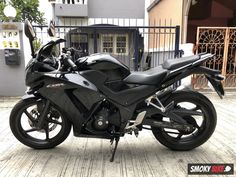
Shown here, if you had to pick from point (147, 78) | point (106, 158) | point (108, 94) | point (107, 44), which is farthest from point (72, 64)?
point (107, 44)

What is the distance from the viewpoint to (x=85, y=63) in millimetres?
2795

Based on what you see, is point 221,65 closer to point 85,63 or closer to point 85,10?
point 85,63

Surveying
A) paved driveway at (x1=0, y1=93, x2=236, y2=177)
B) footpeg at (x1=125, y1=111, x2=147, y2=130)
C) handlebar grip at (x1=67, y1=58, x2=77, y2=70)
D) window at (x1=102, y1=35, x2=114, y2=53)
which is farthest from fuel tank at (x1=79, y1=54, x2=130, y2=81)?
window at (x1=102, y1=35, x2=114, y2=53)

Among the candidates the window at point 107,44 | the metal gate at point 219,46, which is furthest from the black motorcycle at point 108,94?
the window at point 107,44

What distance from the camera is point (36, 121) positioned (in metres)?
3.08

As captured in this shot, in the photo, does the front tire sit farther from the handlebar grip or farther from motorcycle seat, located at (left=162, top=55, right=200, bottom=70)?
the handlebar grip

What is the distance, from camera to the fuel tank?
2.76 m

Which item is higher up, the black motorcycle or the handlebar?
the handlebar

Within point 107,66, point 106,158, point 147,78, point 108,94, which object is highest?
point 107,66

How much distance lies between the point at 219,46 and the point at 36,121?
18.8 feet

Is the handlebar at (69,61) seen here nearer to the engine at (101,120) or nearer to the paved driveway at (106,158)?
the engine at (101,120)

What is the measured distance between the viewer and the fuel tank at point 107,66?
2.76 meters

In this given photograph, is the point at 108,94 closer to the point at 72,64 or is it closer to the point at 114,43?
the point at 72,64

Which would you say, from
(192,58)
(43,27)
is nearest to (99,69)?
(192,58)
